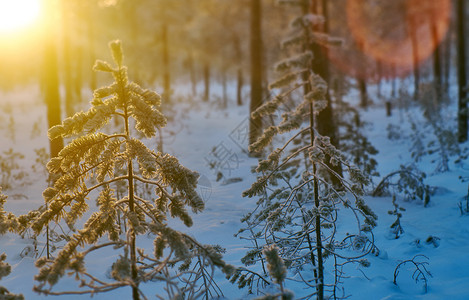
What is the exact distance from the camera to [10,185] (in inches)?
313

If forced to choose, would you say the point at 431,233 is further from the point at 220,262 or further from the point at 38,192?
the point at 38,192

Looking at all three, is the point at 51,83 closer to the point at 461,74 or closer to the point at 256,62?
the point at 256,62

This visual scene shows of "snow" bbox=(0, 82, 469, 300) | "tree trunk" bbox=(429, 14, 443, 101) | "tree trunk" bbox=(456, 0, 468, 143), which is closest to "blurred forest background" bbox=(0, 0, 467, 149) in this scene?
"tree trunk" bbox=(429, 14, 443, 101)

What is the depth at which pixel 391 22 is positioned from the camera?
27.2m

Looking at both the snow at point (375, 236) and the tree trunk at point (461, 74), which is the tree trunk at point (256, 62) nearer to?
the snow at point (375, 236)

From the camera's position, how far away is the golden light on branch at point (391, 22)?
23797 mm

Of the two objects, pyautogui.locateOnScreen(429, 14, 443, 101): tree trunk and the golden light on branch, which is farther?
the golden light on branch

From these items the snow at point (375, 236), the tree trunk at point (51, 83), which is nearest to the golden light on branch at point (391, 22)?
the snow at point (375, 236)

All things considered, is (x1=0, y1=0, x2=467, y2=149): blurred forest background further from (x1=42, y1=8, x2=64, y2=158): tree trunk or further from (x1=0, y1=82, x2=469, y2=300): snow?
(x1=0, y1=82, x2=469, y2=300): snow

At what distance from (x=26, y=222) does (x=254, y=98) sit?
31.2ft

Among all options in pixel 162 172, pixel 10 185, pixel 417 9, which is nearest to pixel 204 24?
pixel 417 9

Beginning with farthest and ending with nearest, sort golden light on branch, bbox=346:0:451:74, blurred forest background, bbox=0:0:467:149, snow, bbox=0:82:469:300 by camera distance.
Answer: golden light on branch, bbox=346:0:451:74 < blurred forest background, bbox=0:0:467:149 < snow, bbox=0:82:469:300

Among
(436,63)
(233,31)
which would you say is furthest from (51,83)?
(436,63)

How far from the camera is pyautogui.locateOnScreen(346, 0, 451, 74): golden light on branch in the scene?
2380cm
